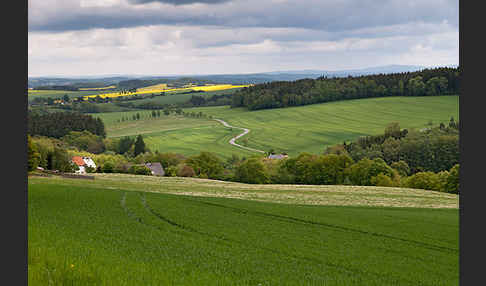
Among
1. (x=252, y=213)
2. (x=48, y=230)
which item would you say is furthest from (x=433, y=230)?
(x=48, y=230)

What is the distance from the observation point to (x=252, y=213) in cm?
3356

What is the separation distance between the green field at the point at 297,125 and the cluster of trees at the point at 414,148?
8.24m

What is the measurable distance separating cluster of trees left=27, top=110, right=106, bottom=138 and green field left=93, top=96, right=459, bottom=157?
6.42m

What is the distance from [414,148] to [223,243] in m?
99.9

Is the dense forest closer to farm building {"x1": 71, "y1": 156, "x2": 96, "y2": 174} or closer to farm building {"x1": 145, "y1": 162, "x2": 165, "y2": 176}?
farm building {"x1": 145, "y1": 162, "x2": 165, "y2": 176}

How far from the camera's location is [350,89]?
6973 inches

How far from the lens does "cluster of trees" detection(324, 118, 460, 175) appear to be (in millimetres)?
108250

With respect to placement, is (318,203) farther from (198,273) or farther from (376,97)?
(376,97)

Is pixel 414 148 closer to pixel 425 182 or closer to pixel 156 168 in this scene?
pixel 425 182

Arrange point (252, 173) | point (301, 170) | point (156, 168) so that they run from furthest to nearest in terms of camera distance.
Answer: point (156, 168)
point (301, 170)
point (252, 173)

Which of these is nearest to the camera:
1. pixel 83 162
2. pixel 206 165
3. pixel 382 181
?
pixel 382 181

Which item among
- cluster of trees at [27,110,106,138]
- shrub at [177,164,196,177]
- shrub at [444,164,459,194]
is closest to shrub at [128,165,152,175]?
shrub at [177,164,196,177]

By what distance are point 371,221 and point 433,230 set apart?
13.5ft

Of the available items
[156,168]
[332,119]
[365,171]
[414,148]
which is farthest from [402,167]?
[156,168]
